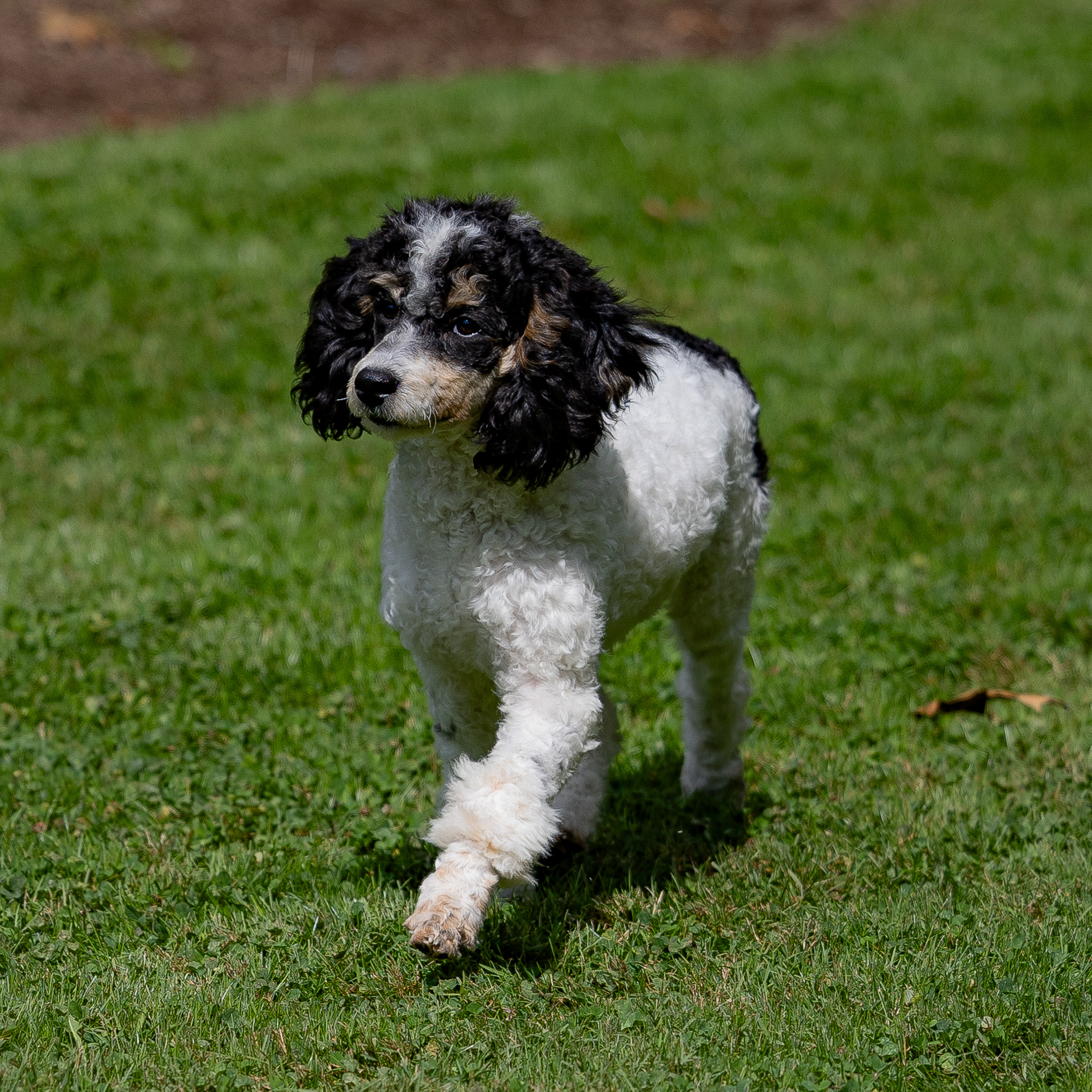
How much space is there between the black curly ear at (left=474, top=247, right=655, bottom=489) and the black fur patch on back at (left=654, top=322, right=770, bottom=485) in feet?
2.10

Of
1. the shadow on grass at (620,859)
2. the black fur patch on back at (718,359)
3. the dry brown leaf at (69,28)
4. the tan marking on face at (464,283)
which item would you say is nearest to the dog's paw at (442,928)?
the shadow on grass at (620,859)

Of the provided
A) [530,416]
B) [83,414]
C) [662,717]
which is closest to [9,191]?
[83,414]

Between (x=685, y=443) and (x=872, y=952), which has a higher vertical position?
(x=685, y=443)

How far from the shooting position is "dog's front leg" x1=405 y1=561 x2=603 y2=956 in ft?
11.8

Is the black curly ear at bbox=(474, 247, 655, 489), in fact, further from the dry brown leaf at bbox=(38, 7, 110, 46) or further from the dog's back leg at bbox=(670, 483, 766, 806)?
the dry brown leaf at bbox=(38, 7, 110, 46)

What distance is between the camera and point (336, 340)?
407cm

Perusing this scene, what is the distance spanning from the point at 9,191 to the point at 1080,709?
8046 mm

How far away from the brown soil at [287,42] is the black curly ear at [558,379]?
9.12m

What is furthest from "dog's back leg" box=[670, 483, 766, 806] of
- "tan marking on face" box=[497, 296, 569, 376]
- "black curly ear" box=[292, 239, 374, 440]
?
"black curly ear" box=[292, 239, 374, 440]

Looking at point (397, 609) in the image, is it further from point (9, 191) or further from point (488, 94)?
point (488, 94)

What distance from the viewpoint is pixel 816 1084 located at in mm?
3461

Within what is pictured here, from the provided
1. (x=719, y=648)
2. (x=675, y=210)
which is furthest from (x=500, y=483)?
(x=675, y=210)

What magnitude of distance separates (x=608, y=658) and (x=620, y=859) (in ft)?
4.58

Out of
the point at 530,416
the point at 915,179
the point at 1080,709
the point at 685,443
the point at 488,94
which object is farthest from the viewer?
the point at 488,94
